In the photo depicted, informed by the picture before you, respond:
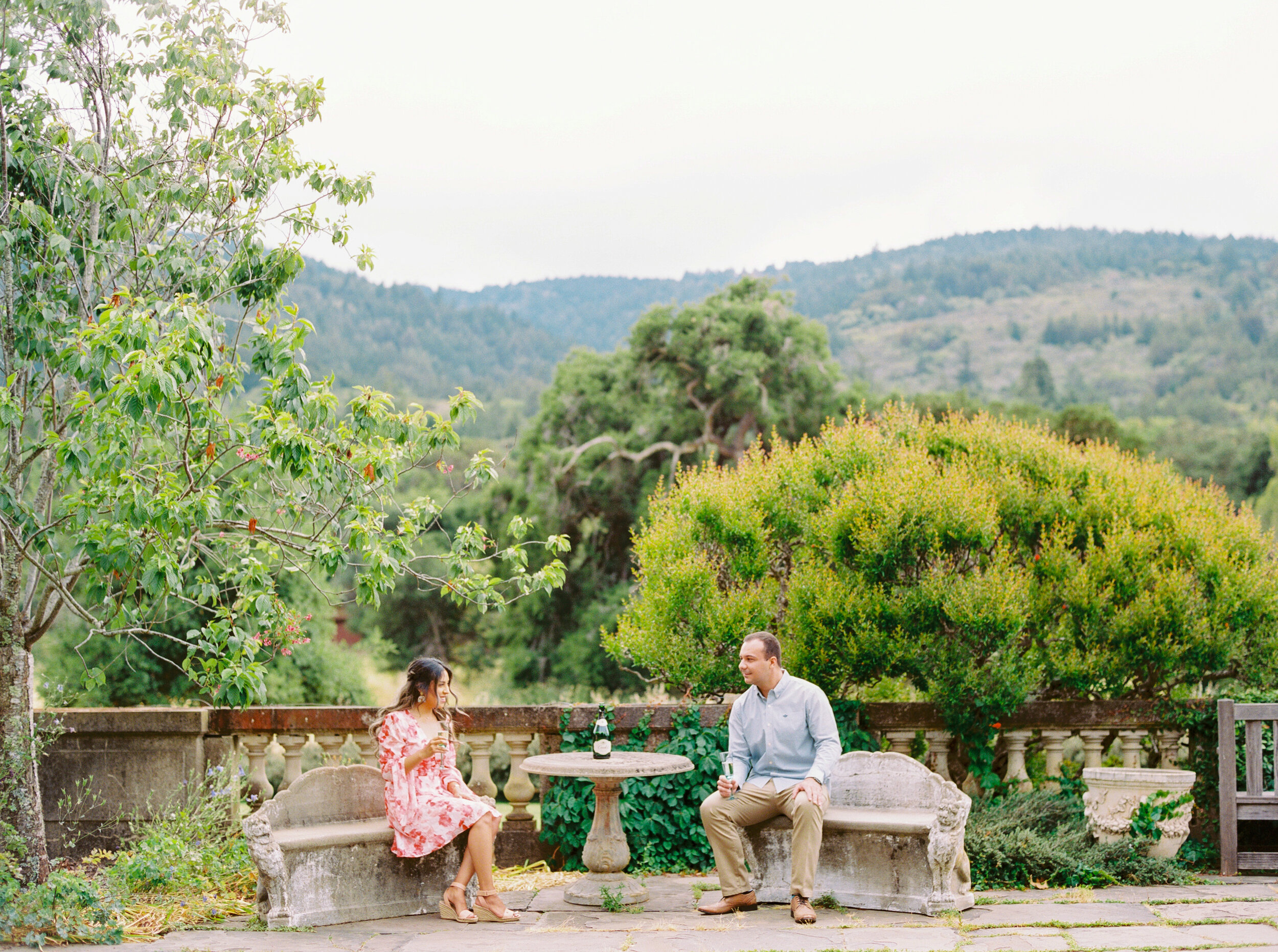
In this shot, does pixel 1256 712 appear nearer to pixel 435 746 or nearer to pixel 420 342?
pixel 435 746

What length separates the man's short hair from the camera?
6277 millimetres

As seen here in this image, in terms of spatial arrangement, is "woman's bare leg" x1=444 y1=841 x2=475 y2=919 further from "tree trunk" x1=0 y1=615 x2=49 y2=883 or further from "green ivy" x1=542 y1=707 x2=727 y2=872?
"tree trunk" x1=0 y1=615 x2=49 y2=883

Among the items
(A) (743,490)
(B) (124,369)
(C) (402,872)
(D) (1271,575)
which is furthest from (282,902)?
(D) (1271,575)

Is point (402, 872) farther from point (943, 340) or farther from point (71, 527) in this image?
point (943, 340)

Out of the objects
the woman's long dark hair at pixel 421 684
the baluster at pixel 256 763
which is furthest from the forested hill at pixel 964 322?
the woman's long dark hair at pixel 421 684

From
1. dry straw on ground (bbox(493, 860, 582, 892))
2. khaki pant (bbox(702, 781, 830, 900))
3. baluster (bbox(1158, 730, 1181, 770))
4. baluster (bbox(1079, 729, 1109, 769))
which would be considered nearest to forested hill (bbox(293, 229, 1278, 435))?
dry straw on ground (bbox(493, 860, 582, 892))

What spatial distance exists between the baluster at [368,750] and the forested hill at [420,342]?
2434 inches

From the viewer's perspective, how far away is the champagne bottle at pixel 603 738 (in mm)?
6340

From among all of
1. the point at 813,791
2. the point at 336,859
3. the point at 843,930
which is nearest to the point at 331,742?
the point at 336,859

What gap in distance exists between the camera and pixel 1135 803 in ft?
22.1

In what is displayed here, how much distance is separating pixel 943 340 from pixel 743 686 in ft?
357

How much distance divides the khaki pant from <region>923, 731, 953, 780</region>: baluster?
5.07 feet

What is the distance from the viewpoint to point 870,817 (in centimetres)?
605

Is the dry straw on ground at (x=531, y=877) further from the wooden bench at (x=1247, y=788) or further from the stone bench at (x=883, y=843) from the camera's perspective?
the wooden bench at (x=1247, y=788)
